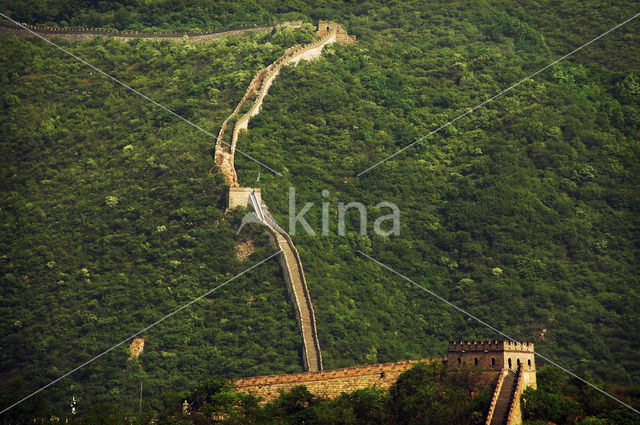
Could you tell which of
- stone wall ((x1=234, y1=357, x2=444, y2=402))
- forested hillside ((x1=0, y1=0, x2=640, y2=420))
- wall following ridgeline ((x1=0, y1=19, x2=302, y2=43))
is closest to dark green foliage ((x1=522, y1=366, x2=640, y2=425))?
stone wall ((x1=234, y1=357, x2=444, y2=402))

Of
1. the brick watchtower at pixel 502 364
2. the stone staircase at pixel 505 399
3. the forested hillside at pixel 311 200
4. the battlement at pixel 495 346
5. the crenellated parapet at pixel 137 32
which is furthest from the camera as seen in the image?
the crenellated parapet at pixel 137 32

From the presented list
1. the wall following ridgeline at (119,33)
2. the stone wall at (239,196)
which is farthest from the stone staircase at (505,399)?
the wall following ridgeline at (119,33)

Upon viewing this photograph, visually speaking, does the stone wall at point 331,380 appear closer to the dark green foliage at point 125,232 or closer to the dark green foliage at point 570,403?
the dark green foliage at point 125,232

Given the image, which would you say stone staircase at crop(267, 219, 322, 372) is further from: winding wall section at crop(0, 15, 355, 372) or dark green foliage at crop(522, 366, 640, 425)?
dark green foliage at crop(522, 366, 640, 425)

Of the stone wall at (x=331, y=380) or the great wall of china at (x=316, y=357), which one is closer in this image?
the great wall of china at (x=316, y=357)

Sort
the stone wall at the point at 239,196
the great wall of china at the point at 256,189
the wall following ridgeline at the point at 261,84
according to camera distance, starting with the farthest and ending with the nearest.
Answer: the wall following ridgeline at the point at 261,84, the stone wall at the point at 239,196, the great wall of china at the point at 256,189

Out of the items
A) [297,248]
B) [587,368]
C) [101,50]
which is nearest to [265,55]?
[101,50]
